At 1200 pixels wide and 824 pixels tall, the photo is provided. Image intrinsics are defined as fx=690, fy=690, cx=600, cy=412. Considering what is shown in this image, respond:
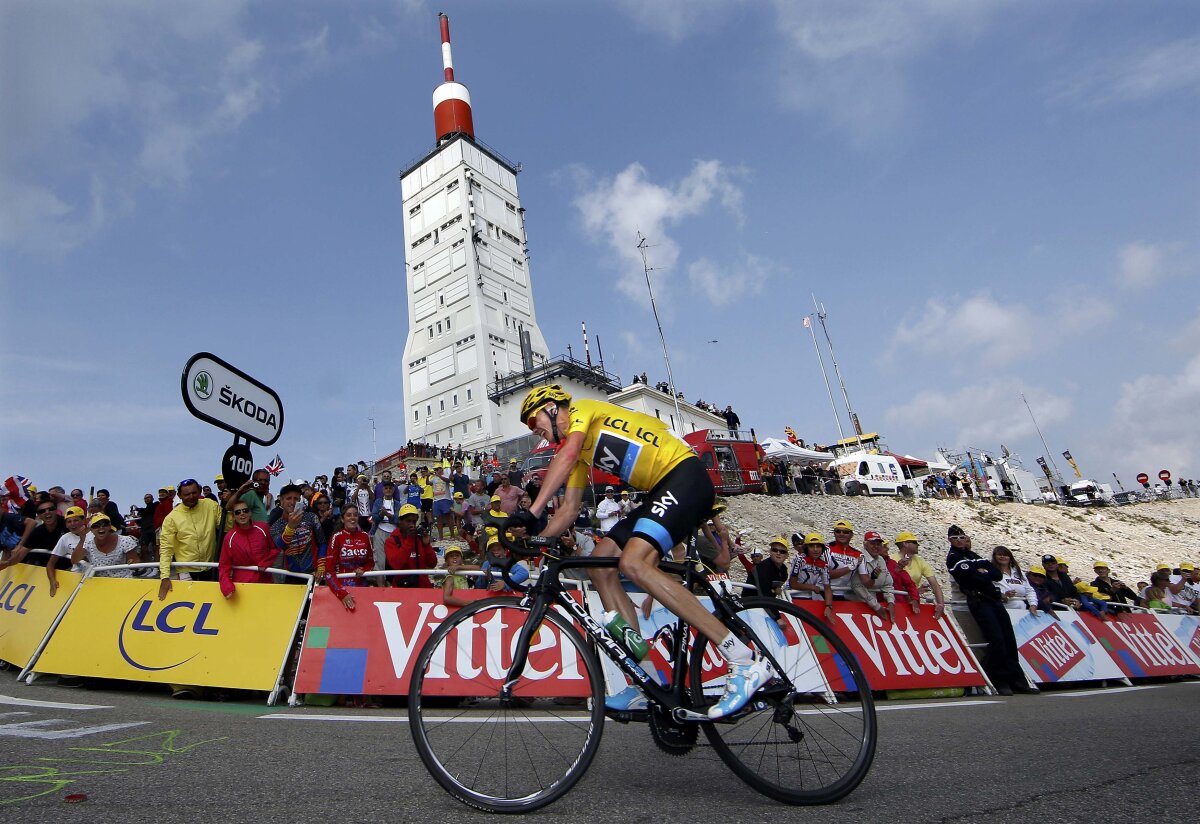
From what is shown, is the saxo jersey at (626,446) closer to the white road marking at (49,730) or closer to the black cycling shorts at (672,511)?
the black cycling shorts at (672,511)

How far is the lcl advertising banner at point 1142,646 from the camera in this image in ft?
34.2

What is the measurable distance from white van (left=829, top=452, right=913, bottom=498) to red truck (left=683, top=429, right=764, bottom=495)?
8.24 m

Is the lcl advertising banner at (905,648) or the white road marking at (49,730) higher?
the white road marking at (49,730)

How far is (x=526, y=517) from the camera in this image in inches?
115

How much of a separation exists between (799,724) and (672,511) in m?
1.07

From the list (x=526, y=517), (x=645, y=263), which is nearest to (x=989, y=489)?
(x=645, y=263)

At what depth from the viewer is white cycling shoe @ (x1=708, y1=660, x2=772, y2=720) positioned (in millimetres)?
2857

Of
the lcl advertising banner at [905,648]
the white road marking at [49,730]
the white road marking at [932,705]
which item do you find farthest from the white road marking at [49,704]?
the lcl advertising banner at [905,648]

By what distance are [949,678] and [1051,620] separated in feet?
8.46

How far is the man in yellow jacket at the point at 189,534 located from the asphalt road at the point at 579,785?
2342mm

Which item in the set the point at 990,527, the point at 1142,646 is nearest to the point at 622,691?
the point at 1142,646

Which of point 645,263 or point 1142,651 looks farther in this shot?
point 645,263

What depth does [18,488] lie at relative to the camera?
13.6m

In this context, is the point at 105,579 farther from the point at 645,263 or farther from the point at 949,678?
the point at 645,263
